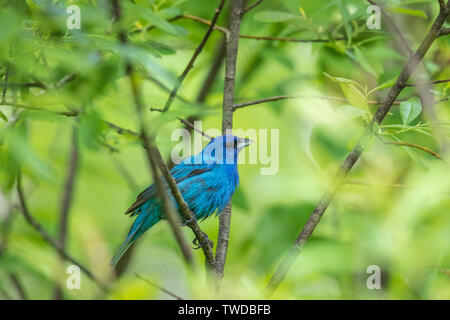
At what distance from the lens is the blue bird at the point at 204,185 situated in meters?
4.42

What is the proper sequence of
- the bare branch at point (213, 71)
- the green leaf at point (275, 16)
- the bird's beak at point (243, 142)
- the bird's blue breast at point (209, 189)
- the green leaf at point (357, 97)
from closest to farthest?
1. the green leaf at point (357, 97)
2. the green leaf at point (275, 16)
3. the bird's blue breast at point (209, 189)
4. the bird's beak at point (243, 142)
5. the bare branch at point (213, 71)

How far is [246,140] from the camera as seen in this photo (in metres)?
4.71

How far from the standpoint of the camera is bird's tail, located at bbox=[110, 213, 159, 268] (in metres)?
4.41

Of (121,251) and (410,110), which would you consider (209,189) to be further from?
(410,110)

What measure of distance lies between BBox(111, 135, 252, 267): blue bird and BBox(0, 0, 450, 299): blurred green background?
0.47ft

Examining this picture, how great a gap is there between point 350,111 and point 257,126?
3.76 meters

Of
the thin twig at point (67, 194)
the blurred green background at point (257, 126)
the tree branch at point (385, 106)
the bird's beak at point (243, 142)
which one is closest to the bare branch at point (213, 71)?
the blurred green background at point (257, 126)

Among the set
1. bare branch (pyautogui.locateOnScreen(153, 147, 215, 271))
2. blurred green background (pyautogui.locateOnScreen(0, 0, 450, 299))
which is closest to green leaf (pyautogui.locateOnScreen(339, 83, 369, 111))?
blurred green background (pyautogui.locateOnScreen(0, 0, 450, 299))

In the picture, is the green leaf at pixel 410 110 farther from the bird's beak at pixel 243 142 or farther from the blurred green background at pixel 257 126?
the bird's beak at pixel 243 142

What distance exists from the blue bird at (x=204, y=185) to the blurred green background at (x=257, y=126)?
0.47 feet

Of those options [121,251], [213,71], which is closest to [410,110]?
[121,251]

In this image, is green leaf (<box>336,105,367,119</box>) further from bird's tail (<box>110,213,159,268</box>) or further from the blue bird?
bird's tail (<box>110,213,159,268</box>)

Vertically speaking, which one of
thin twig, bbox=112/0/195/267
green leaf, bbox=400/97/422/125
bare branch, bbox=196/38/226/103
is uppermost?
bare branch, bbox=196/38/226/103

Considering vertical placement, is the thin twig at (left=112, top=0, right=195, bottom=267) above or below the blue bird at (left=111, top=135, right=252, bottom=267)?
below
